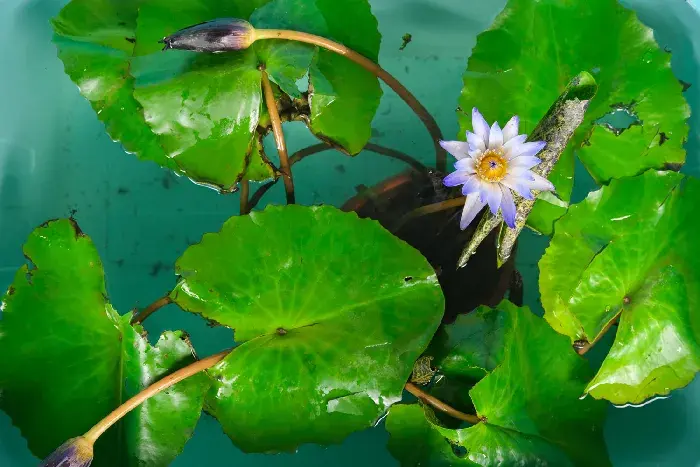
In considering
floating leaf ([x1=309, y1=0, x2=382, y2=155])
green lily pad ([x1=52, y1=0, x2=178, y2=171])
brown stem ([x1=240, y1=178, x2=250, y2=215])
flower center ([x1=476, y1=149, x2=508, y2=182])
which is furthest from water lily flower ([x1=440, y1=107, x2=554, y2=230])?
green lily pad ([x1=52, y1=0, x2=178, y2=171])

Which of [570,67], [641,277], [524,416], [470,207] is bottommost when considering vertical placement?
[524,416]

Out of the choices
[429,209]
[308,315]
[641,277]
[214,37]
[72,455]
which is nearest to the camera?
[72,455]

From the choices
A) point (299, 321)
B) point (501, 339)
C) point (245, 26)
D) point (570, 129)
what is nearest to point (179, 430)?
point (299, 321)

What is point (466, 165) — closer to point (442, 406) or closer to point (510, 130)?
point (510, 130)

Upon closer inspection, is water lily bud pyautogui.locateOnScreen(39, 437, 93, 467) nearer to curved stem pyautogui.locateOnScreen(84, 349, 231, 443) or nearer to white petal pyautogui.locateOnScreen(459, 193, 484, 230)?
curved stem pyautogui.locateOnScreen(84, 349, 231, 443)

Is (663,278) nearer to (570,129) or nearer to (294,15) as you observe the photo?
(570,129)

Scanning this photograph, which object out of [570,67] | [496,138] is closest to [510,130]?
[496,138]

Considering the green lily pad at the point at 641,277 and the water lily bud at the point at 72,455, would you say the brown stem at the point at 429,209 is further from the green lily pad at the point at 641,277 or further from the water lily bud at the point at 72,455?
the water lily bud at the point at 72,455

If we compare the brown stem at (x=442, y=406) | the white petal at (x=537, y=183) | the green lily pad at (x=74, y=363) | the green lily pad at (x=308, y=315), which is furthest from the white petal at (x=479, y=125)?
the green lily pad at (x=74, y=363)
